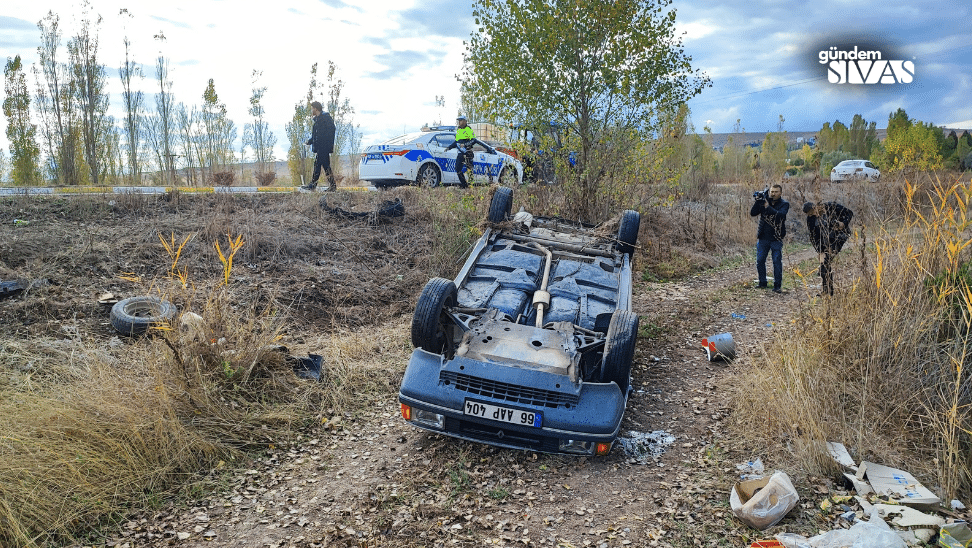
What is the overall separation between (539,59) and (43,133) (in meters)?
18.9

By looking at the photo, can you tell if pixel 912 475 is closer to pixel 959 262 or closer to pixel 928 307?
pixel 928 307

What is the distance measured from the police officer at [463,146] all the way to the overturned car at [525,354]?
6508 millimetres

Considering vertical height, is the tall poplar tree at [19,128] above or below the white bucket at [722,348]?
above

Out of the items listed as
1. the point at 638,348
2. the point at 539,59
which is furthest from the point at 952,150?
the point at 638,348

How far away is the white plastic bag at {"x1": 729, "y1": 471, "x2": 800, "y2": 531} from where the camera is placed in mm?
3500

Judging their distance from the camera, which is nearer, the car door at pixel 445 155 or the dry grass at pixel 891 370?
the dry grass at pixel 891 370

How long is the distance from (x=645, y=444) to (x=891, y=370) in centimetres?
184

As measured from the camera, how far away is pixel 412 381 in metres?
4.40

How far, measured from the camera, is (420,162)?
40.7ft

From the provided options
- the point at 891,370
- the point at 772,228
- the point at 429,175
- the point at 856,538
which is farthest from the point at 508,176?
the point at 856,538

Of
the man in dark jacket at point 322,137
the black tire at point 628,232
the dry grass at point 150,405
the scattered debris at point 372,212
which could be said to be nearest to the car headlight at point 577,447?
the dry grass at point 150,405

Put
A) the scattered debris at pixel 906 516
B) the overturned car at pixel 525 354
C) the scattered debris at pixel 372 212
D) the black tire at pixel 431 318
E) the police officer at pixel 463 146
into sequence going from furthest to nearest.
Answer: the police officer at pixel 463 146 < the scattered debris at pixel 372 212 < the black tire at pixel 431 318 < the overturned car at pixel 525 354 < the scattered debris at pixel 906 516

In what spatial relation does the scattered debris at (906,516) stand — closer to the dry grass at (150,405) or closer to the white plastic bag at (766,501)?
the white plastic bag at (766,501)

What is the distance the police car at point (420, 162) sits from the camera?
40.5 feet
